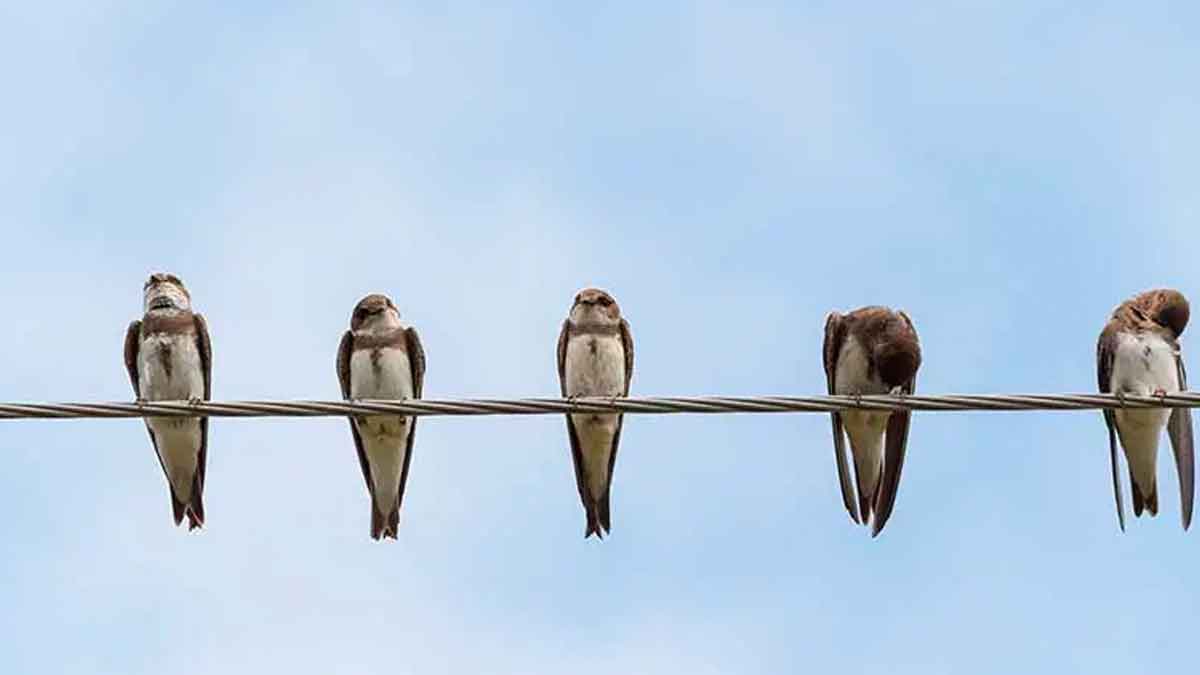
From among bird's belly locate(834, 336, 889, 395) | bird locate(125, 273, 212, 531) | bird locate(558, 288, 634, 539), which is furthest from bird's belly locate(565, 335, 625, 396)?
bird locate(125, 273, 212, 531)

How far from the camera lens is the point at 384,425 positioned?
47.6 ft

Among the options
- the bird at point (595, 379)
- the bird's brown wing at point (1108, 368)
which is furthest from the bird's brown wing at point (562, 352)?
the bird's brown wing at point (1108, 368)

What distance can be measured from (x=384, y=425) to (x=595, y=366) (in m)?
1.18

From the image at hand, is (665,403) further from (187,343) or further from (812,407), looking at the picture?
(187,343)

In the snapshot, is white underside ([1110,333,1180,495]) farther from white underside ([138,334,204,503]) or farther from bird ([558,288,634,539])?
white underside ([138,334,204,503])

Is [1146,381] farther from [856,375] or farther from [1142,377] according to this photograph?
[856,375]

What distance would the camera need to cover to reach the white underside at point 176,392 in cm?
1441

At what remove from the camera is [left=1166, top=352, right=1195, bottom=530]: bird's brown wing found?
518 inches

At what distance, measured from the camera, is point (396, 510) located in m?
14.6

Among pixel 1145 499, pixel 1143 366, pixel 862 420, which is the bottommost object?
pixel 1145 499

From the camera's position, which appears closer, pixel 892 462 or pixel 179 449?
pixel 892 462

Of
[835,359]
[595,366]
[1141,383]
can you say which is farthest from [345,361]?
[1141,383]

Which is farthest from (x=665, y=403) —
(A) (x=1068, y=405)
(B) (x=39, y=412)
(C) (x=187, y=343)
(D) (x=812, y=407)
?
(C) (x=187, y=343)

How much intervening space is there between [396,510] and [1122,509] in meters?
3.91
